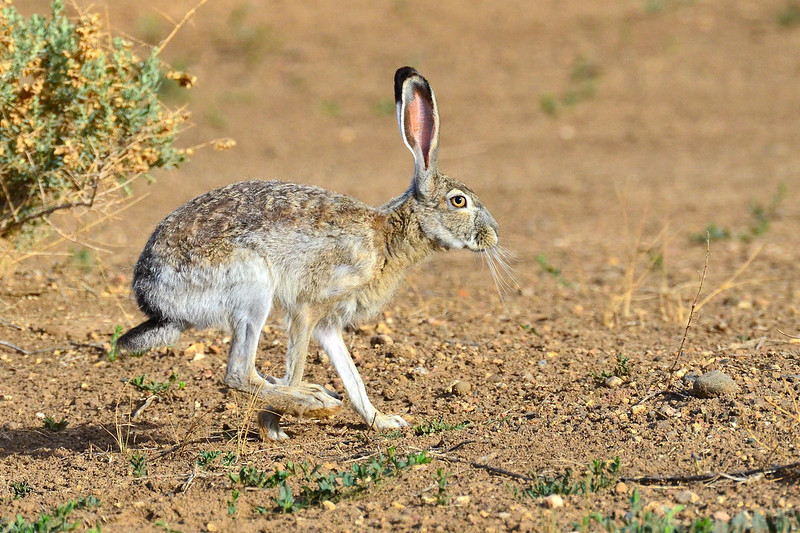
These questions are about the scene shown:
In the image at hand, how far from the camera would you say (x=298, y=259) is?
5121mm

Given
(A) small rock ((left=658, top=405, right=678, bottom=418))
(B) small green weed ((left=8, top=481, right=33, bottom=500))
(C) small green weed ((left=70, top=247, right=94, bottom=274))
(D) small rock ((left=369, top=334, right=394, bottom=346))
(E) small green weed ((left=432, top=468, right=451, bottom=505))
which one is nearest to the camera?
(E) small green weed ((left=432, top=468, right=451, bottom=505))

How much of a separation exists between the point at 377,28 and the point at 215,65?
122 inches

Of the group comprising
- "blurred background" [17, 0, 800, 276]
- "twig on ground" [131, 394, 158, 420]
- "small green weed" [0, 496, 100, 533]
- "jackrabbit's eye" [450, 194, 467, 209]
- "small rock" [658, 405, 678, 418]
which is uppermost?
"blurred background" [17, 0, 800, 276]

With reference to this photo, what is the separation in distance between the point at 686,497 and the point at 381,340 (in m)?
2.74

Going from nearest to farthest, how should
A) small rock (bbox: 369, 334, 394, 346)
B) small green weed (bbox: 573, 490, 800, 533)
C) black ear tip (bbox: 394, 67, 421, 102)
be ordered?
small green weed (bbox: 573, 490, 800, 533) → black ear tip (bbox: 394, 67, 421, 102) → small rock (bbox: 369, 334, 394, 346)

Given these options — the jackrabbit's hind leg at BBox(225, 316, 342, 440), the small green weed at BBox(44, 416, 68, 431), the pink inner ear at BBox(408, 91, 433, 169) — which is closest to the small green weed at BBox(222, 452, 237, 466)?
the jackrabbit's hind leg at BBox(225, 316, 342, 440)

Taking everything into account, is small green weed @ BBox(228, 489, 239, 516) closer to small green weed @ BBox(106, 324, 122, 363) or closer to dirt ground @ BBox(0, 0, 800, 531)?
dirt ground @ BBox(0, 0, 800, 531)

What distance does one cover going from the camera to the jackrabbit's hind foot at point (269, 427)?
520cm

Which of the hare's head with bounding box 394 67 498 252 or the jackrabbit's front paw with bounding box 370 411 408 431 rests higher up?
the hare's head with bounding box 394 67 498 252

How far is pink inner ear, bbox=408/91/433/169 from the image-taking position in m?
5.46

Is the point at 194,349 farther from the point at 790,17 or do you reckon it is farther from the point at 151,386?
the point at 790,17

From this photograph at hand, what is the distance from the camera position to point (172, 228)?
518 cm

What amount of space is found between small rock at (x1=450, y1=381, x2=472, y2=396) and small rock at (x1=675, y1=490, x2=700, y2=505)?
176 cm

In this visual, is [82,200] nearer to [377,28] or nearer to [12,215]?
[12,215]
